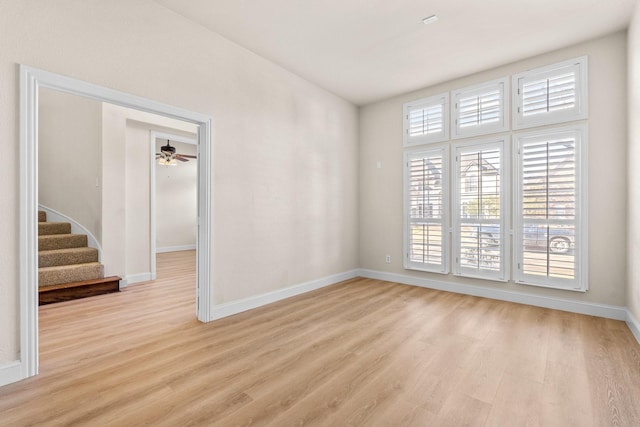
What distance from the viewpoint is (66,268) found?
4.16 m

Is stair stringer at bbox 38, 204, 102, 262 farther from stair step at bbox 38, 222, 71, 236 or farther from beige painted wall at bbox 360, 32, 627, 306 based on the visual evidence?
beige painted wall at bbox 360, 32, 627, 306

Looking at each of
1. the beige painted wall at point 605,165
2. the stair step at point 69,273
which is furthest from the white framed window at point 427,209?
the stair step at point 69,273

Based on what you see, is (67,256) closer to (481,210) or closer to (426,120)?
(426,120)

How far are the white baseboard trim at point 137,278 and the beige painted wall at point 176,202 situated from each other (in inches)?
147

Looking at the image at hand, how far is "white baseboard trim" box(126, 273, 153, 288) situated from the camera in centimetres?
487

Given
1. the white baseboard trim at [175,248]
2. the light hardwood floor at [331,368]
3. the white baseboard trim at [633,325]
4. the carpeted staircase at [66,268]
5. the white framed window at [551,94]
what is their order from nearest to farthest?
1. the light hardwood floor at [331,368]
2. the white baseboard trim at [633,325]
3. the white framed window at [551,94]
4. the carpeted staircase at [66,268]
5. the white baseboard trim at [175,248]

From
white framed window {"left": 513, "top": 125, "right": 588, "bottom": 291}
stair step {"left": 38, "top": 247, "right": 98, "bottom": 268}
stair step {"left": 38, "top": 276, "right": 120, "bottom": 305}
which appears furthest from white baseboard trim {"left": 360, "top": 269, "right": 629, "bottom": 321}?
stair step {"left": 38, "top": 247, "right": 98, "bottom": 268}

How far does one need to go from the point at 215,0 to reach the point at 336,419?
338 centimetres

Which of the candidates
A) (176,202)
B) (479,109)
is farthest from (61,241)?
(479,109)

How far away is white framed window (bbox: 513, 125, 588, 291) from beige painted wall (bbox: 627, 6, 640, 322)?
389 mm

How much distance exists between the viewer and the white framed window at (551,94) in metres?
3.42

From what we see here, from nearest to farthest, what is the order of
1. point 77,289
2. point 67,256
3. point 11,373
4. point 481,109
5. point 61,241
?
point 11,373 → point 77,289 → point 481,109 → point 67,256 → point 61,241

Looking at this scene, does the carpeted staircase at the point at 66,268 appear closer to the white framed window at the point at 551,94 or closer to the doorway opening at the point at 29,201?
the doorway opening at the point at 29,201

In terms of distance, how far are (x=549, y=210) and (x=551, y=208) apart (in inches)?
1.2
